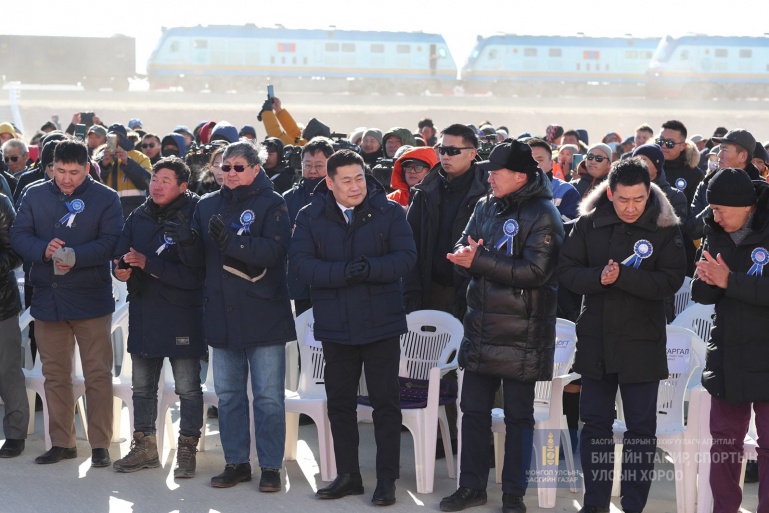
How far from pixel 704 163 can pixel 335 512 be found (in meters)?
9.64

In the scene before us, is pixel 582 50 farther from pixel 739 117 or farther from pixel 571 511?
pixel 571 511

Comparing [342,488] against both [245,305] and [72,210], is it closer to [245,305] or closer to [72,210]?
[245,305]

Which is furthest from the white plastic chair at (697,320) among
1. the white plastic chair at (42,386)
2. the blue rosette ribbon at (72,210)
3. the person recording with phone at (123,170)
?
the person recording with phone at (123,170)

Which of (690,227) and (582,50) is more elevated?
(582,50)

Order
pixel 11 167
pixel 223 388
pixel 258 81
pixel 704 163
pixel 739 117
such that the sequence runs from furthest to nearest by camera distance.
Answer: pixel 258 81 → pixel 739 117 → pixel 704 163 → pixel 11 167 → pixel 223 388

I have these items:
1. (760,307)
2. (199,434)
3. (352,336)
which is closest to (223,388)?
(199,434)

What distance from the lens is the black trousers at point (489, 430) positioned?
19.2ft

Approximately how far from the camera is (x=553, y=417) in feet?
20.2

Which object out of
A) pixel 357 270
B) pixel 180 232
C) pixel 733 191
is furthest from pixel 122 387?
pixel 733 191

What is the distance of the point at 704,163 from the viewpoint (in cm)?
Answer: 1412

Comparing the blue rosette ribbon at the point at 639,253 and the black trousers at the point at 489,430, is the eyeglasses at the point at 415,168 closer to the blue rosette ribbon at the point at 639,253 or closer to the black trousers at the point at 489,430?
the black trousers at the point at 489,430

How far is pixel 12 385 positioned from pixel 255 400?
181 cm

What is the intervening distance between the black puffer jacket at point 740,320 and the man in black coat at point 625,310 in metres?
0.23

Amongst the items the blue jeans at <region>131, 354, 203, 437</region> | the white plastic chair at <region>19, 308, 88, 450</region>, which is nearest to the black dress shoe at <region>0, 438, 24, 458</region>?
the white plastic chair at <region>19, 308, 88, 450</region>
